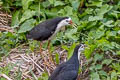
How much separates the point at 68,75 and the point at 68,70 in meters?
0.12

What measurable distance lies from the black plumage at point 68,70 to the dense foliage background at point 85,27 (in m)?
0.44

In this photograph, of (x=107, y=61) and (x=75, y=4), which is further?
(x=75, y=4)

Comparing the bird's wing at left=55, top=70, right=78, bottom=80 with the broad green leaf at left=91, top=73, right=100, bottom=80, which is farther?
the broad green leaf at left=91, top=73, right=100, bottom=80

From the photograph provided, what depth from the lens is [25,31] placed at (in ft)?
30.7

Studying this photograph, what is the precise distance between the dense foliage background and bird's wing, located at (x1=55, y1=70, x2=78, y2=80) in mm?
564

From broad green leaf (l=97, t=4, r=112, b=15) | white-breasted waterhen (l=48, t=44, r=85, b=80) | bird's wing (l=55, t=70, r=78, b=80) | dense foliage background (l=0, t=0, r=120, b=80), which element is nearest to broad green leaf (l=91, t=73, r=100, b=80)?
dense foliage background (l=0, t=0, r=120, b=80)

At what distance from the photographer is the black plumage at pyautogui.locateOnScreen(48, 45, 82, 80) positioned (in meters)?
7.48

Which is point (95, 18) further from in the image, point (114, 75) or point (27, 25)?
point (114, 75)

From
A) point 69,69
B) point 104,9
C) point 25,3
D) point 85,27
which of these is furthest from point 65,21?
point 25,3

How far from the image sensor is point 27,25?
31.3ft

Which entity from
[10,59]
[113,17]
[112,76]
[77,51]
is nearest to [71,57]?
[77,51]

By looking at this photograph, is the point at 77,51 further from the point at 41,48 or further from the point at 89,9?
the point at 89,9

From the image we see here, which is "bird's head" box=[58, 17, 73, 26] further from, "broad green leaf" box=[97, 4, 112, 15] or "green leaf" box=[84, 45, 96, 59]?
"broad green leaf" box=[97, 4, 112, 15]

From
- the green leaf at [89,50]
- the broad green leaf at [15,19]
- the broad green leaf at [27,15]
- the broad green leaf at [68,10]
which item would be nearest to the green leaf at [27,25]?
the broad green leaf at [27,15]
